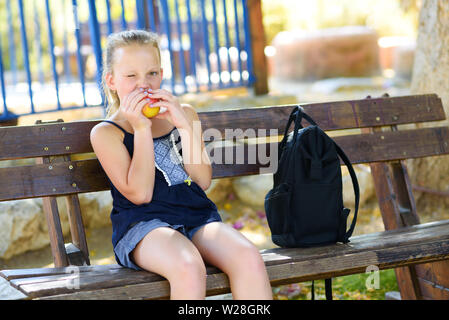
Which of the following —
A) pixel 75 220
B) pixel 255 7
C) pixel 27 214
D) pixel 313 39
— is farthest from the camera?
pixel 313 39

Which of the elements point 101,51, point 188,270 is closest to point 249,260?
point 188,270

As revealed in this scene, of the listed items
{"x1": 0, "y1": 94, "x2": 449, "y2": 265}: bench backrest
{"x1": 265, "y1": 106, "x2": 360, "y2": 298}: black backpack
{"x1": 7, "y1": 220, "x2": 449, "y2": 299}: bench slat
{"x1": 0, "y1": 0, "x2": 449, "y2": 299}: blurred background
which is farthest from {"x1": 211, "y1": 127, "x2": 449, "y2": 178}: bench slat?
{"x1": 0, "y1": 0, "x2": 449, "y2": 299}: blurred background

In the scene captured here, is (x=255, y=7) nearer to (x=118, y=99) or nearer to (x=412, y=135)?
(x=412, y=135)

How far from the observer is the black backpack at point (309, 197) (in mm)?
2477

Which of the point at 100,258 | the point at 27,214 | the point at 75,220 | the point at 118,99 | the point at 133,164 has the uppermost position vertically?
the point at 118,99

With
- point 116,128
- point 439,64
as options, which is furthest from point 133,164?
point 439,64

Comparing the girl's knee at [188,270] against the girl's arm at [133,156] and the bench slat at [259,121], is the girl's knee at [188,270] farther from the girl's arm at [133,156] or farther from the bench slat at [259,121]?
the bench slat at [259,121]

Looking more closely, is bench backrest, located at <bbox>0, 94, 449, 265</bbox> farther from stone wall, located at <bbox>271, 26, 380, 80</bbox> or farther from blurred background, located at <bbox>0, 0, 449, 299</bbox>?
stone wall, located at <bbox>271, 26, 380, 80</bbox>

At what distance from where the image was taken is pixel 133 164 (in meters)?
2.39

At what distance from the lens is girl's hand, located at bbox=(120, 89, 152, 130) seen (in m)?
2.42

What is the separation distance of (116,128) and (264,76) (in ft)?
13.1

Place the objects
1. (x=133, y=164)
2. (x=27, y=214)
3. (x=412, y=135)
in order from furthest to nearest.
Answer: (x=27, y=214) < (x=412, y=135) < (x=133, y=164)

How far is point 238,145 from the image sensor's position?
120 inches

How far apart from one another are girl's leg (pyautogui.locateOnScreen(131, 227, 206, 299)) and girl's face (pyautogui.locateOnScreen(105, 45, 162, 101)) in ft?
2.11
